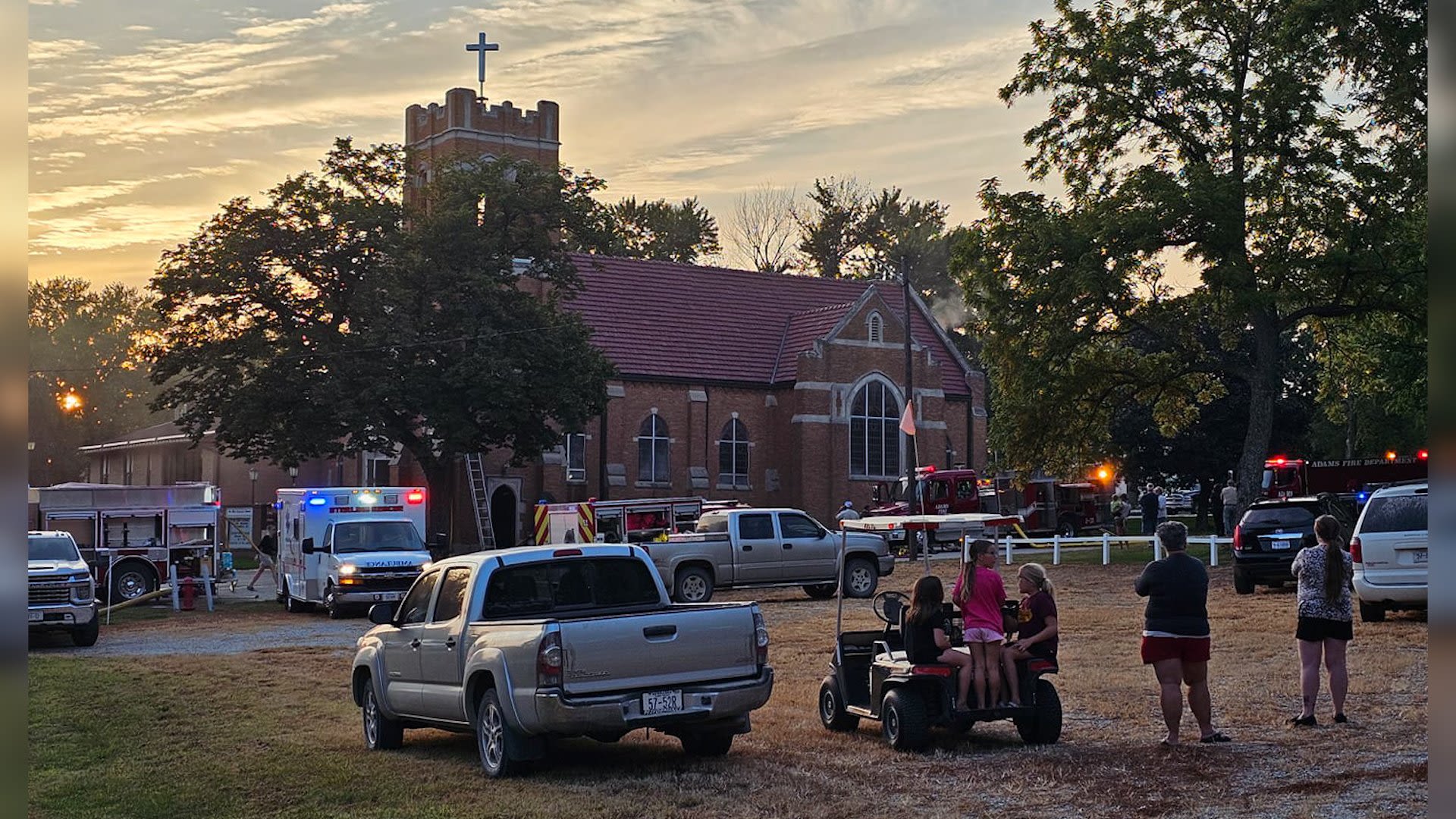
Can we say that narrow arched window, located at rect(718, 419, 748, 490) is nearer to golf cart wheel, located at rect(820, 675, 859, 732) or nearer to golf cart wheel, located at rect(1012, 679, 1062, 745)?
golf cart wheel, located at rect(820, 675, 859, 732)

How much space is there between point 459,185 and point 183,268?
8443 mm

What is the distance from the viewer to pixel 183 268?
144ft

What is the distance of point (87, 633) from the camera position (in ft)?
86.0

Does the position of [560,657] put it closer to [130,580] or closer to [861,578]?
[861,578]

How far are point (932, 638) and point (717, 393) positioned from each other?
163ft

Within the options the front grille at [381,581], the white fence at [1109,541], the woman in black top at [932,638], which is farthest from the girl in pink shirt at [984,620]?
the front grille at [381,581]

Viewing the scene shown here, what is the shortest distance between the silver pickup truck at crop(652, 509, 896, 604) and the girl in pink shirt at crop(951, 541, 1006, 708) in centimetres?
1778

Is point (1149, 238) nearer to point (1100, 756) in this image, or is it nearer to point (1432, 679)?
point (1100, 756)

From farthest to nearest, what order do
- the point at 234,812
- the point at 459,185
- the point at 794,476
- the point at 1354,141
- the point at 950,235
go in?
1. the point at 950,235
2. the point at 794,476
3. the point at 459,185
4. the point at 1354,141
5. the point at 234,812

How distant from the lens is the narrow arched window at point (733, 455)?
62250 mm

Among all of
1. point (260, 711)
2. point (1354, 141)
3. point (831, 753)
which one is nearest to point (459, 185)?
point (1354, 141)

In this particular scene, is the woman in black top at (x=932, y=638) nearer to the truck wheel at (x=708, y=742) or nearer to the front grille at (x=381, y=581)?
the truck wheel at (x=708, y=742)

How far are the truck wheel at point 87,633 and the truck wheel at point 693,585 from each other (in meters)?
10.4

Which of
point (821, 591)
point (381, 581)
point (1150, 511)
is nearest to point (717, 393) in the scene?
point (1150, 511)
